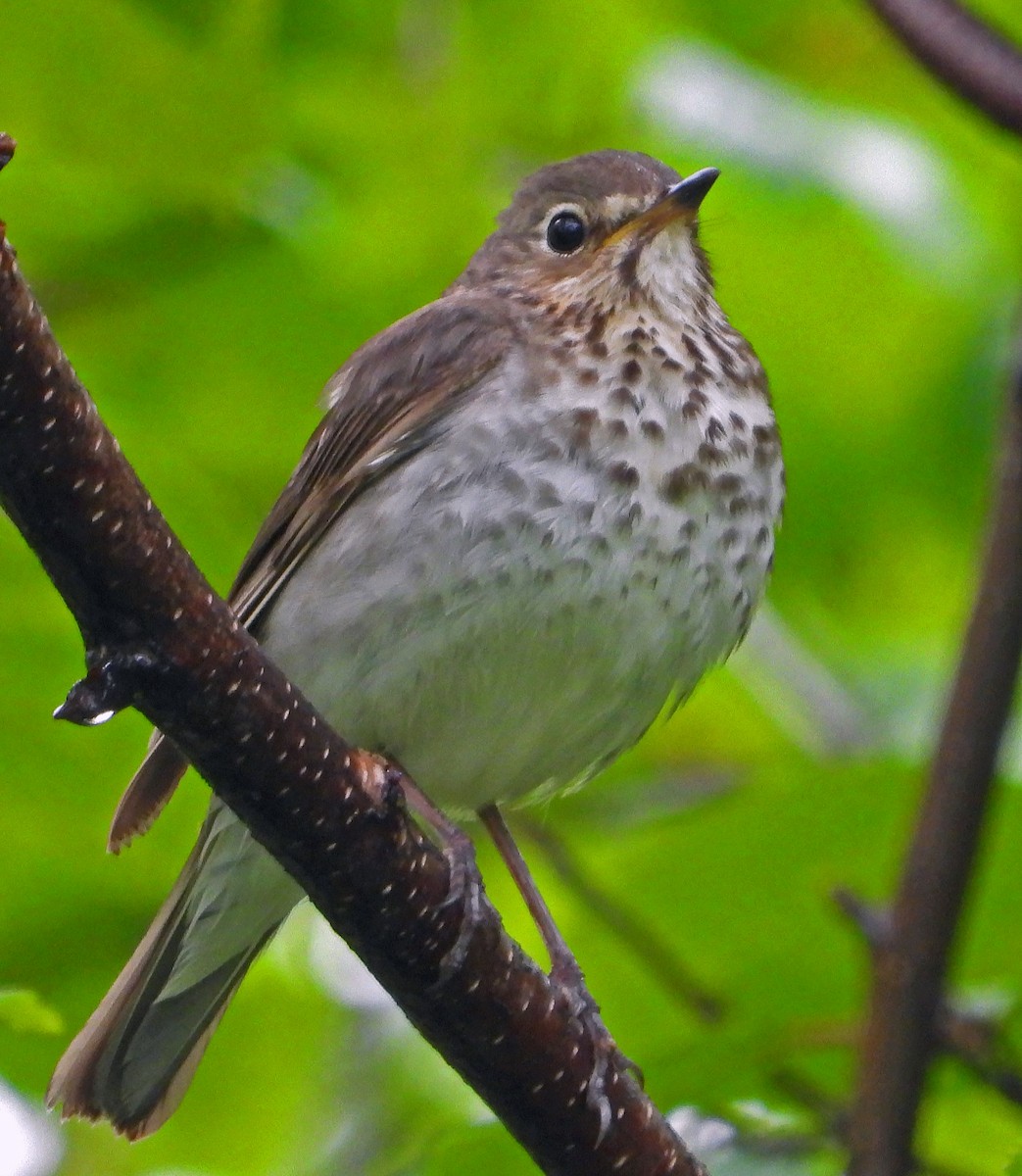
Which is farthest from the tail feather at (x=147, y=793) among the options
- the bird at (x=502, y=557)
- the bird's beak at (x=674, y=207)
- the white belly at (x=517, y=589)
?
the bird's beak at (x=674, y=207)

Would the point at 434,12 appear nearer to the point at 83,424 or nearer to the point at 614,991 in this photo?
the point at 614,991

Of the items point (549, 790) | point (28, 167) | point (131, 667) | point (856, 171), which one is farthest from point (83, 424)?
point (856, 171)

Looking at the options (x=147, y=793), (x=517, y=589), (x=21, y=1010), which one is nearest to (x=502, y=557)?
(x=517, y=589)

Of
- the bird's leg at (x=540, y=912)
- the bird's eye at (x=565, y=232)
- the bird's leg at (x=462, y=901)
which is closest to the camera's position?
the bird's leg at (x=462, y=901)

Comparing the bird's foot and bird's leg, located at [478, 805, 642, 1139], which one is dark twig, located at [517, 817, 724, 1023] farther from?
the bird's foot

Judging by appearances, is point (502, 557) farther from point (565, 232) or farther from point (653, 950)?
point (565, 232)

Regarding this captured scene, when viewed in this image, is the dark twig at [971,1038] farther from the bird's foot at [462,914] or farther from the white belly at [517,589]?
the bird's foot at [462,914]
